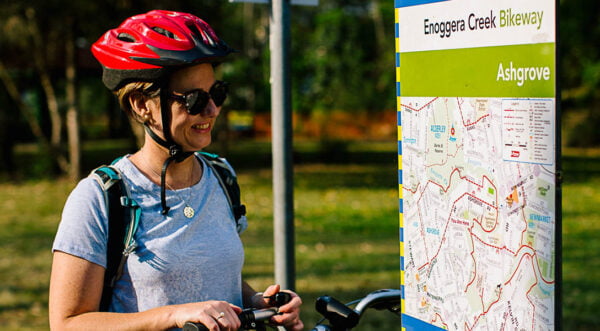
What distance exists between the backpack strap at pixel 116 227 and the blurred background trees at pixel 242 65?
6.73m

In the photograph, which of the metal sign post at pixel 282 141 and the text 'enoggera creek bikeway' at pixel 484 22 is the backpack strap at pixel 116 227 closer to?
the text 'enoggera creek bikeway' at pixel 484 22

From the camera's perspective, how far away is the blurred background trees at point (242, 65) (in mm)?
16594

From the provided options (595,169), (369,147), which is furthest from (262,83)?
(595,169)

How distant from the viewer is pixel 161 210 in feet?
7.25

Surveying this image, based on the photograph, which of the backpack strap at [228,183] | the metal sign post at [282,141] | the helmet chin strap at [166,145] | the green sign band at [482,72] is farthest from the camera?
the metal sign post at [282,141]

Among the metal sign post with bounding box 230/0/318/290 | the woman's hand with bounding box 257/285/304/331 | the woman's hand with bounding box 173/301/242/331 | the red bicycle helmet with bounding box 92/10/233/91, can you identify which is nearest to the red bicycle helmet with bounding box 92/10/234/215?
the red bicycle helmet with bounding box 92/10/233/91

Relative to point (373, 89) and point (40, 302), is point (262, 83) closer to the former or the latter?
point (373, 89)

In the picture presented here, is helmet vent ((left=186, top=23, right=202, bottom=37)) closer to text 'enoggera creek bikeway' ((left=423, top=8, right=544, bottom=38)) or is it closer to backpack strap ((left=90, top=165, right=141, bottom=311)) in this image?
backpack strap ((left=90, top=165, right=141, bottom=311))

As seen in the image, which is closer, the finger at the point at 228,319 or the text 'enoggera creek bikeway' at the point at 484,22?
the text 'enoggera creek bikeway' at the point at 484,22

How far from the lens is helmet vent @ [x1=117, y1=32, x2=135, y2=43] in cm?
234

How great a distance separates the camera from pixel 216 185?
2.44 m

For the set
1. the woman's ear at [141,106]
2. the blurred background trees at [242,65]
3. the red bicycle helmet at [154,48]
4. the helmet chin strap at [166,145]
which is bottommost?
the helmet chin strap at [166,145]

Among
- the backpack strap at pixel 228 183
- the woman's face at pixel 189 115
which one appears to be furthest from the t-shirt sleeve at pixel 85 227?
the backpack strap at pixel 228 183

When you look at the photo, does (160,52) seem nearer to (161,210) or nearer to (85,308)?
(161,210)
